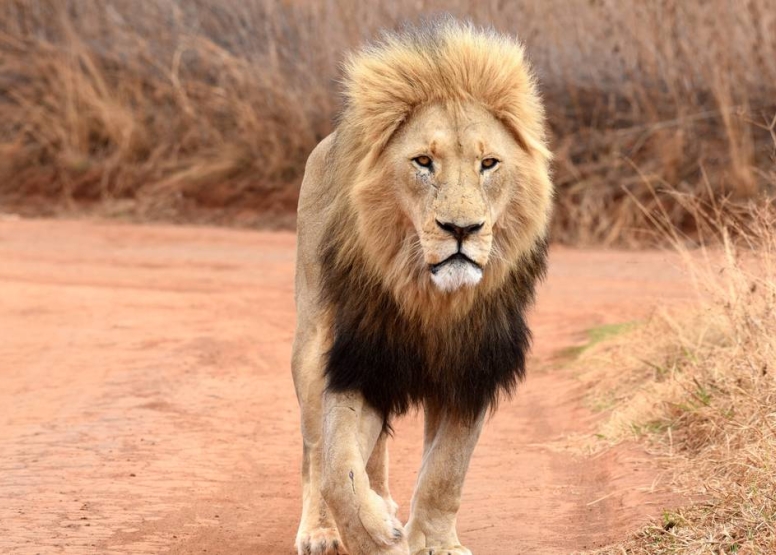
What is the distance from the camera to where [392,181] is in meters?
3.93

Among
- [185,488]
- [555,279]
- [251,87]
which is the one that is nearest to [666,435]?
[185,488]

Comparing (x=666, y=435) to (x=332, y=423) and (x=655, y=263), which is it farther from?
(x=655, y=263)

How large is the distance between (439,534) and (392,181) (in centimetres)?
114

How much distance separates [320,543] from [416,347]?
2.43 feet

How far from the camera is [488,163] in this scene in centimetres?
388

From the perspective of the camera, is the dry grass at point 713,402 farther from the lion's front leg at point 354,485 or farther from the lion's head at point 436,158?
the lion's head at point 436,158

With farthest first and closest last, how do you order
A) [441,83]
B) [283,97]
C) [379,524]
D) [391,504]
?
[283,97], [391,504], [441,83], [379,524]

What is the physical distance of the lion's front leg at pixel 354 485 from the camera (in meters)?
3.79

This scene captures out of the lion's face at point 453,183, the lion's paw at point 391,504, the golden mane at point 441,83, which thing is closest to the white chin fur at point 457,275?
the lion's face at point 453,183

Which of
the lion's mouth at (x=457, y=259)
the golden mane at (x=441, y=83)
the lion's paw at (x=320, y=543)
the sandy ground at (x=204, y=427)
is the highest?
the golden mane at (x=441, y=83)

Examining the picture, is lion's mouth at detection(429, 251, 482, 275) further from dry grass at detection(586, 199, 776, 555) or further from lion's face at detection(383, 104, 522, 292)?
dry grass at detection(586, 199, 776, 555)

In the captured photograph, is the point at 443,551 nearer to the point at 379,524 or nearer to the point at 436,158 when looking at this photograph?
the point at 379,524

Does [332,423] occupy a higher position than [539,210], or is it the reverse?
[539,210]

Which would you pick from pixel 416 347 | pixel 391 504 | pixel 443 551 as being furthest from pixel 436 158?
pixel 391 504
